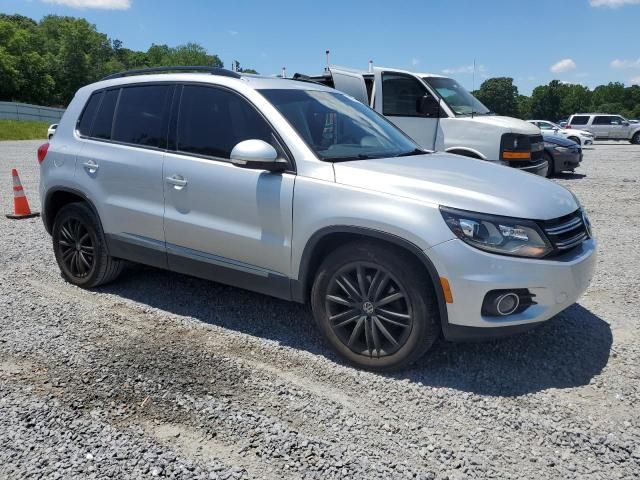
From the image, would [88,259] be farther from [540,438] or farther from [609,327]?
[609,327]

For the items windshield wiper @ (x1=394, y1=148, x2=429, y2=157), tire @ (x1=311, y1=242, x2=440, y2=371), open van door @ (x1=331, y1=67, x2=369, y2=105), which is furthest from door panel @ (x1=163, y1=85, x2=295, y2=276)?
open van door @ (x1=331, y1=67, x2=369, y2=105)

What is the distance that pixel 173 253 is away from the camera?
4.42 metres

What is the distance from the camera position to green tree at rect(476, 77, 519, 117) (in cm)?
11544

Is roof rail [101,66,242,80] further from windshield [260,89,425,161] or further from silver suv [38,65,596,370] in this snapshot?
windshield [260,89,425,161]

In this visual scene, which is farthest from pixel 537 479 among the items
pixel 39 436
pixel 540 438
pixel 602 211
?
pixel 602 211

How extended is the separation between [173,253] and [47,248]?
3102 millimetres

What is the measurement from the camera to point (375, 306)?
353 centimetres

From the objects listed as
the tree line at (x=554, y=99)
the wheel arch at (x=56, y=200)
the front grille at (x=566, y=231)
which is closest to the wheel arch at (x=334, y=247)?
the front grille at (x=566, y=231)

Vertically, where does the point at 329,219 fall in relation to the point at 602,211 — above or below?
above

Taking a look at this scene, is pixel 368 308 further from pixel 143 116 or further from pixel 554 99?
pixel 554 99

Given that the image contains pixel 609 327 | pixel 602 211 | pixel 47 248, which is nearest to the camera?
pixel 609 327

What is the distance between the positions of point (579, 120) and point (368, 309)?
3501 cm

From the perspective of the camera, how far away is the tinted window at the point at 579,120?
3381cm

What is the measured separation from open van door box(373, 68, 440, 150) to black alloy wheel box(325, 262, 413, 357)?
19.6 ft
